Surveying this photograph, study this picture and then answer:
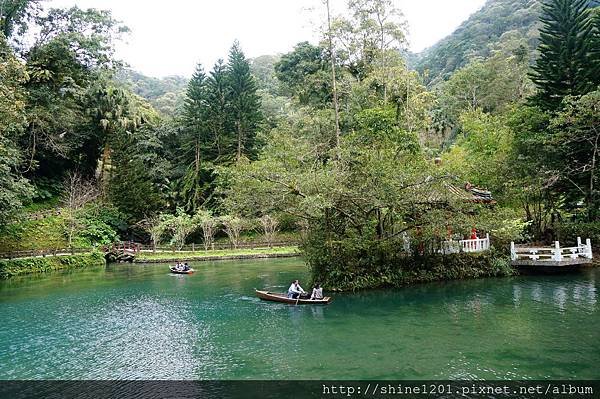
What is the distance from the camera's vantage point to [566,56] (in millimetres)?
24562

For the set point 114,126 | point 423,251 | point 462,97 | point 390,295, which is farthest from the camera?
point 462,97

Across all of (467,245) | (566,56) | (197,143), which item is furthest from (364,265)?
(197,143)

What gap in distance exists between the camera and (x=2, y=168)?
2453 cm

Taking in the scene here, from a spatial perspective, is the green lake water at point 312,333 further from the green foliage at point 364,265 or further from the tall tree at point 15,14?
the tall tree at point 15,14

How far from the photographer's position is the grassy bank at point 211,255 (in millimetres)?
32812

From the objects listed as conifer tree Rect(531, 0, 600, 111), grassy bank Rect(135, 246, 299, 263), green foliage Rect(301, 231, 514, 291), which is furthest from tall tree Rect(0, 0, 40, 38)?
conifer tree Rect(531, 0, 600, 111)

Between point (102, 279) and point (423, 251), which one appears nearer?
point (423, 251)

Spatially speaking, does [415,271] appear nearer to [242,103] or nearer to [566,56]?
[566,56]

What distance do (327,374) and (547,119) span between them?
22.2 metres

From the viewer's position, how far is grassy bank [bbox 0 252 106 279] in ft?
87.2

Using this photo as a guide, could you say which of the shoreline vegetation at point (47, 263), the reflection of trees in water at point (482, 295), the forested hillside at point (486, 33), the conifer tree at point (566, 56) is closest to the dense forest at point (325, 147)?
the conifer tree at point (566, 56)

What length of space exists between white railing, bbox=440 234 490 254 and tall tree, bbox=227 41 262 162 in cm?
2616

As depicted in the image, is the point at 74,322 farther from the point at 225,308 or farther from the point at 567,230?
the point at 567,230

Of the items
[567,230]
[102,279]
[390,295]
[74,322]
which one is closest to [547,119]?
[567,230]
